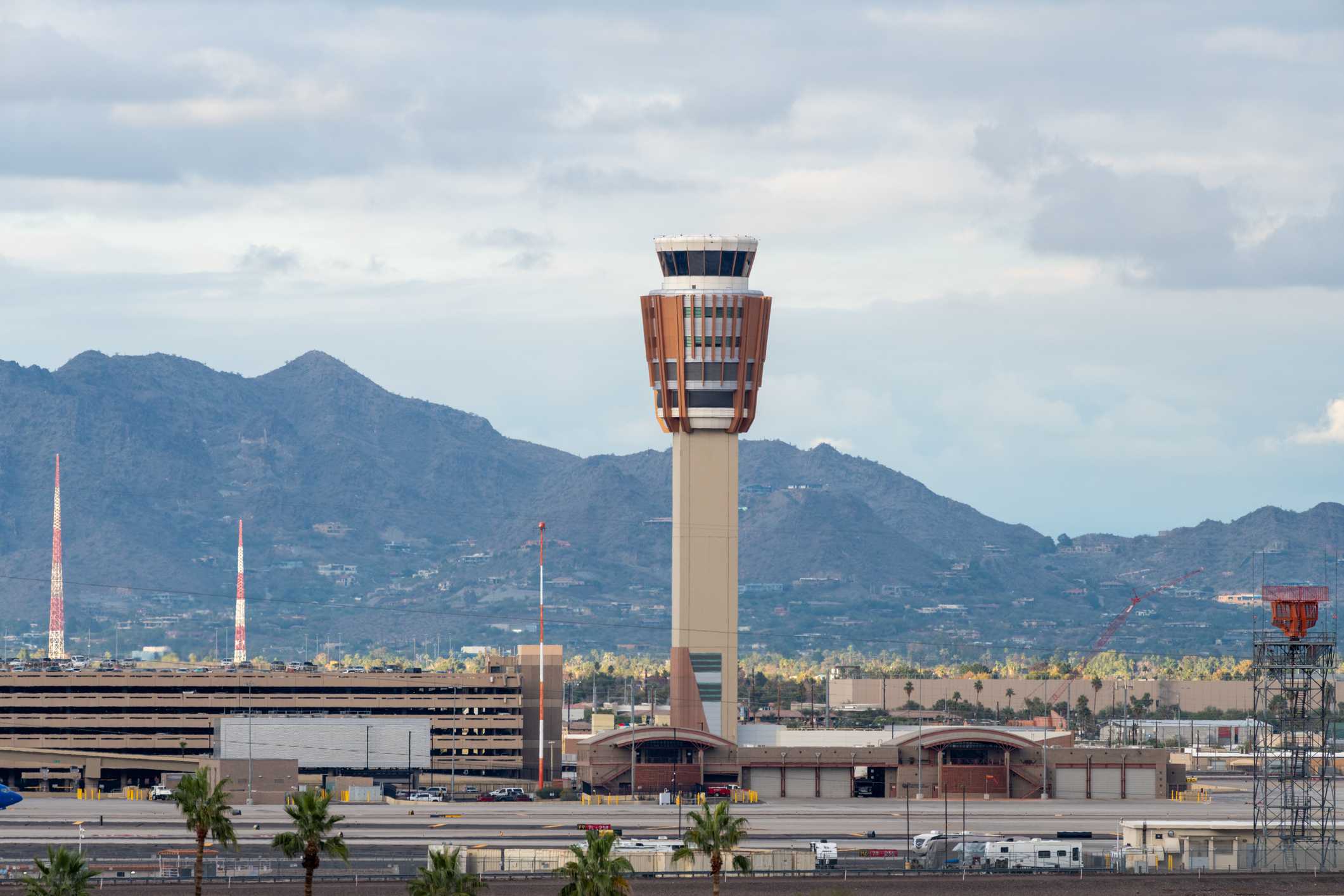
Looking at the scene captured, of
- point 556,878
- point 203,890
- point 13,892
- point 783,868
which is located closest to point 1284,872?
point 783,868

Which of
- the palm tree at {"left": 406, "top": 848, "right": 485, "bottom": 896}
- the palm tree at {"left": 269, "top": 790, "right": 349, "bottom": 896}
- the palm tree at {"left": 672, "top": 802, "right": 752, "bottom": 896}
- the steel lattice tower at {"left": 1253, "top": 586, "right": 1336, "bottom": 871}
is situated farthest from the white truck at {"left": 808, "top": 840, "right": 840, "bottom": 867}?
the palm tree at {"left": 269, "top": 790, "right": 349, "bottom": 896}

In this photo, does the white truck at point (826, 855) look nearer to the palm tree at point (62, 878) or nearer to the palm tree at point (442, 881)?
the palm tree at point (442, 881)

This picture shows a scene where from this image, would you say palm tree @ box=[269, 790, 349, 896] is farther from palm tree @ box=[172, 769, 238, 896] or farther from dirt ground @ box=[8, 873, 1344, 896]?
dirt ground @ box=[8, 873, 1344, 896]

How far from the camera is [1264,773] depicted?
153m

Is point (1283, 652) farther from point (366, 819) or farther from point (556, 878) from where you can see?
point (366, 819)

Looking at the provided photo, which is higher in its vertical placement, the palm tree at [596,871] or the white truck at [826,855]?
the palm tree at [596,871]

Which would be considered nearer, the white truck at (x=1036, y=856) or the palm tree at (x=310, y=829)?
the palm tree at (x=310, y=829)

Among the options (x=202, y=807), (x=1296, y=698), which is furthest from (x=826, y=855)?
(x=202, y=807)

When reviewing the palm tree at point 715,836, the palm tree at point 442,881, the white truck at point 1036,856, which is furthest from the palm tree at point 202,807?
the white truck at point 1036,856

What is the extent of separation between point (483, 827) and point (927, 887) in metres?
52.0

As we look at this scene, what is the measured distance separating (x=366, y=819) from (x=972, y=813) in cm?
5188

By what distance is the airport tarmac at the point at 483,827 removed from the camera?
528 feet

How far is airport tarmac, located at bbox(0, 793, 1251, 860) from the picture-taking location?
528 ft

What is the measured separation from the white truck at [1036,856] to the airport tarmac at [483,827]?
14.7 m
